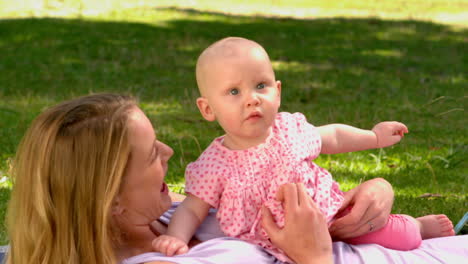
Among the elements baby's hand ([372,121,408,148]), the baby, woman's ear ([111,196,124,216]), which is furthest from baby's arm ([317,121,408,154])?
woman's ear ([111,196,124,216])

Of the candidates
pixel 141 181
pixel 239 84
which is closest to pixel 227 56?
pixel 239 84

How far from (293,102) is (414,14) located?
21.8 ft

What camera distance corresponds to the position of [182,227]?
2.67 m

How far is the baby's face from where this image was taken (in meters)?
2.60

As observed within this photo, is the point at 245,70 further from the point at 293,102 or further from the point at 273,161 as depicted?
the point at 293,102

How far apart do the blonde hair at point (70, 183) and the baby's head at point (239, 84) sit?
0.38 metres

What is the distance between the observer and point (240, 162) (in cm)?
268

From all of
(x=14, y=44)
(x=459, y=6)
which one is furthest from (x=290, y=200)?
(x=459, y=6)

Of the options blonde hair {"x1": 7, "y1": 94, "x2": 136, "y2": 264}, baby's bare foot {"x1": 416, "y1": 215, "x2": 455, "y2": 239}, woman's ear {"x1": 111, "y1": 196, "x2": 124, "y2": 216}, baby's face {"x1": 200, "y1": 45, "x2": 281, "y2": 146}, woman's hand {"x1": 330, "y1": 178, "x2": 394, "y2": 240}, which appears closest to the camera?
blonde hair {"x1": 7, "y1": 94, "x2": 136, "y2": 264}

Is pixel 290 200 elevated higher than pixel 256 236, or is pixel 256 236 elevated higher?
pixel 290 200

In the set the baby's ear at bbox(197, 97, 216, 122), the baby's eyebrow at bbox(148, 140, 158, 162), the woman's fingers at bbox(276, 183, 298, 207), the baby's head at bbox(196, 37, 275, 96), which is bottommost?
the woman's fingers at bbox(276, 183, 298, 207)

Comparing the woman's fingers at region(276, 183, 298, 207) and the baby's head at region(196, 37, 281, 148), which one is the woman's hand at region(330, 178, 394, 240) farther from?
the baby's head at region(196, 37, 281, 148)

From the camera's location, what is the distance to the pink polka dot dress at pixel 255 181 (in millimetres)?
2635

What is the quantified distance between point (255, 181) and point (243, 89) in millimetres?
339
